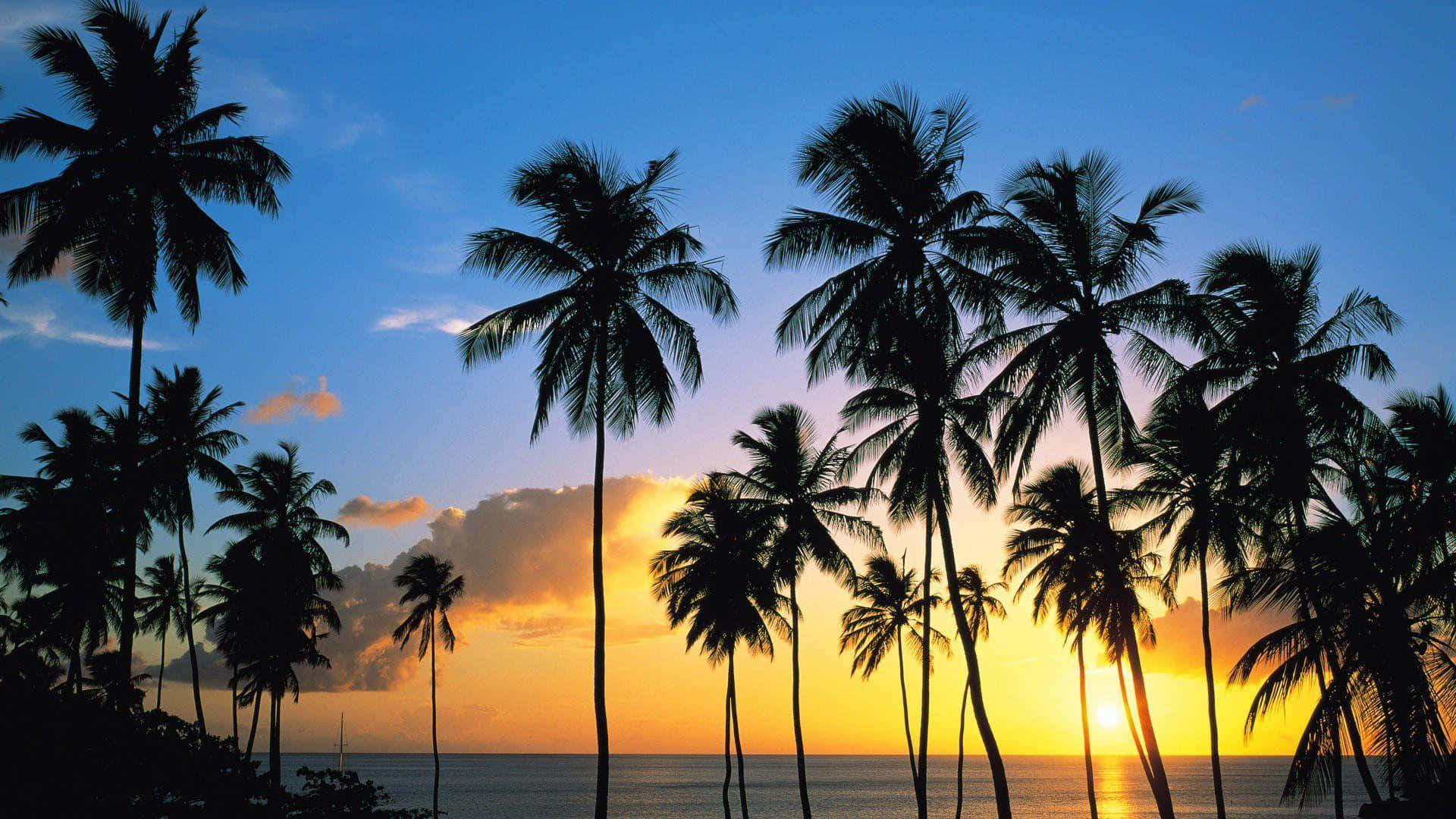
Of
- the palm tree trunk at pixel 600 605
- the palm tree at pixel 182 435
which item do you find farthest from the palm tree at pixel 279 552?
the palm tree trunk at pixel 600 605

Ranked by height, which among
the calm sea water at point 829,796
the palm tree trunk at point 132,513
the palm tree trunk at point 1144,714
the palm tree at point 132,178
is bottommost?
the calm sea water at point 829,796

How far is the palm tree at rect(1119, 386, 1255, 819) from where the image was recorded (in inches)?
896

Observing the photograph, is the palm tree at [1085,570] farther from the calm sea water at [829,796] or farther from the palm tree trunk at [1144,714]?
the calm sea water at [829,796]

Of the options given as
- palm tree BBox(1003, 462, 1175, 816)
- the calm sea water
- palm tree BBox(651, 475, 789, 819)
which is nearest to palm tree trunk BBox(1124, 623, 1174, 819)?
palm tree BBox(1003, 462, 1175, 816)

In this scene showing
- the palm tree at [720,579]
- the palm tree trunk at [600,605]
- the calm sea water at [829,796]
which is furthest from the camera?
the calm sea water at [829,796]

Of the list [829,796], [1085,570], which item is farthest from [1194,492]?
[829,796]

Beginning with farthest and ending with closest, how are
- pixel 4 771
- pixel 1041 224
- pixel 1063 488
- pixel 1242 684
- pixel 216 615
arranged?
1. pixel 216 615
2. pixel 1063 488
3. pixel 1041 224
4. pixel 1242 684
5. pixel 4 771

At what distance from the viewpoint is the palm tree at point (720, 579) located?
3500 cm

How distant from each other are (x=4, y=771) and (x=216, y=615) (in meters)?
35.1

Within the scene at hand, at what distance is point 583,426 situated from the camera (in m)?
20.0

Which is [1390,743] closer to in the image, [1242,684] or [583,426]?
[1242,684]

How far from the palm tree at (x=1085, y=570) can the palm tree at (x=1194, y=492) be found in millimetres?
1407

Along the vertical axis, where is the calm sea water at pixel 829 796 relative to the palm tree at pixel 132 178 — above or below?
below

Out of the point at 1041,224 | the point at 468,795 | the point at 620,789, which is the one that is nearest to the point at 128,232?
the point at 1041,224
